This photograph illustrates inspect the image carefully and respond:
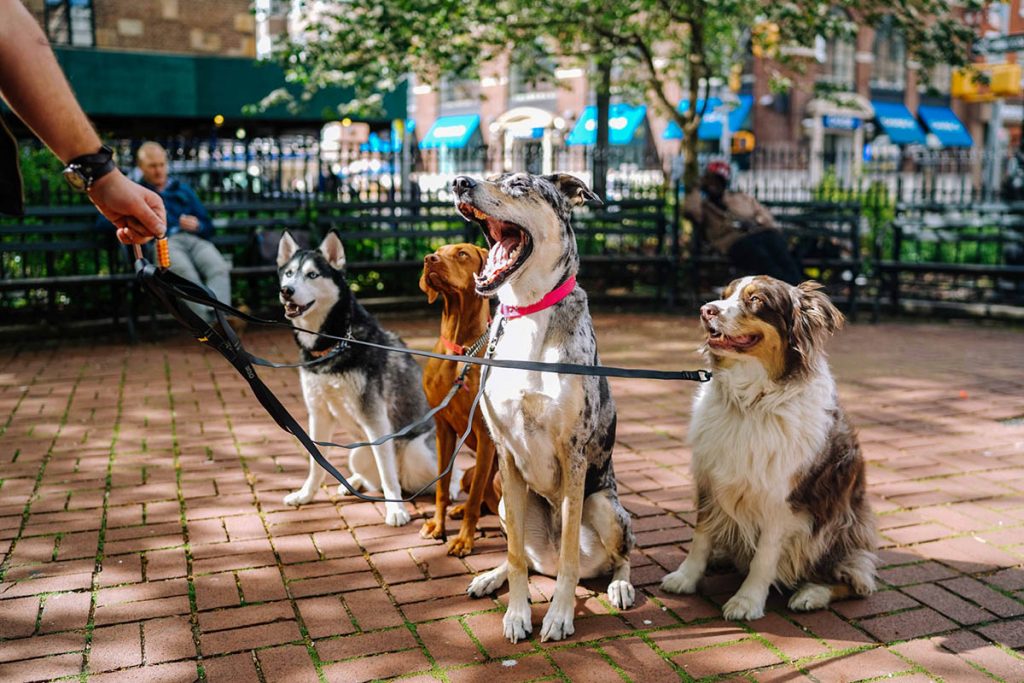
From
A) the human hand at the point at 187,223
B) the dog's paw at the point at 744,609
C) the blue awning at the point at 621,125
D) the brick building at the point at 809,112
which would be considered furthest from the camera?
the brick building at the point at 809,112

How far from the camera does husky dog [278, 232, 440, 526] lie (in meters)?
4.56

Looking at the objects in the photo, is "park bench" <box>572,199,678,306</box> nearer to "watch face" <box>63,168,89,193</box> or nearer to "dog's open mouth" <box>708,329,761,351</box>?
"dog's open mouth" <box>708,329,761,351</box>

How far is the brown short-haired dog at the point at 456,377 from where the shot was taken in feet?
13.5

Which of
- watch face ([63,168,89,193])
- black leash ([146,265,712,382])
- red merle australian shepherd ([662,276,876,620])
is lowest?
red merle australian shepherd ([662,276,876,620])

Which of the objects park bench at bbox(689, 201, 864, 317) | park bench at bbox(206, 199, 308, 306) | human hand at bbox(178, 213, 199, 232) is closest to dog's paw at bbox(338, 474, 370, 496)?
human hand at bbox(178, 213, 199, 232)

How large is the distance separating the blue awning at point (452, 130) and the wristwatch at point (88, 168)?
1413 inches

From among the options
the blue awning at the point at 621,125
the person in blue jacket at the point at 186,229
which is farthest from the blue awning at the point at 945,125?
the person in blue jacket at the point at 186,229

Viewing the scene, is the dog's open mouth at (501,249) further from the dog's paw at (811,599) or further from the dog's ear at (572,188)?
the dog's paw at (811,599)

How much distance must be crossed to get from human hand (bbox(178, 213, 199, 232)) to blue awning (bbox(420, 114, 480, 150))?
1158 inches

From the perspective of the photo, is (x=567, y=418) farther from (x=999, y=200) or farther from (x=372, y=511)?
(x=999, y=200)

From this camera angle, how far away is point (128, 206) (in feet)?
8.51

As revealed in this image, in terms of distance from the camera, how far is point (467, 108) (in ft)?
133

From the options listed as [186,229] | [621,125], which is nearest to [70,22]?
[186,229]

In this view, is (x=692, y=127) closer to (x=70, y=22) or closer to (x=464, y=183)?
(x=464, y=183)
